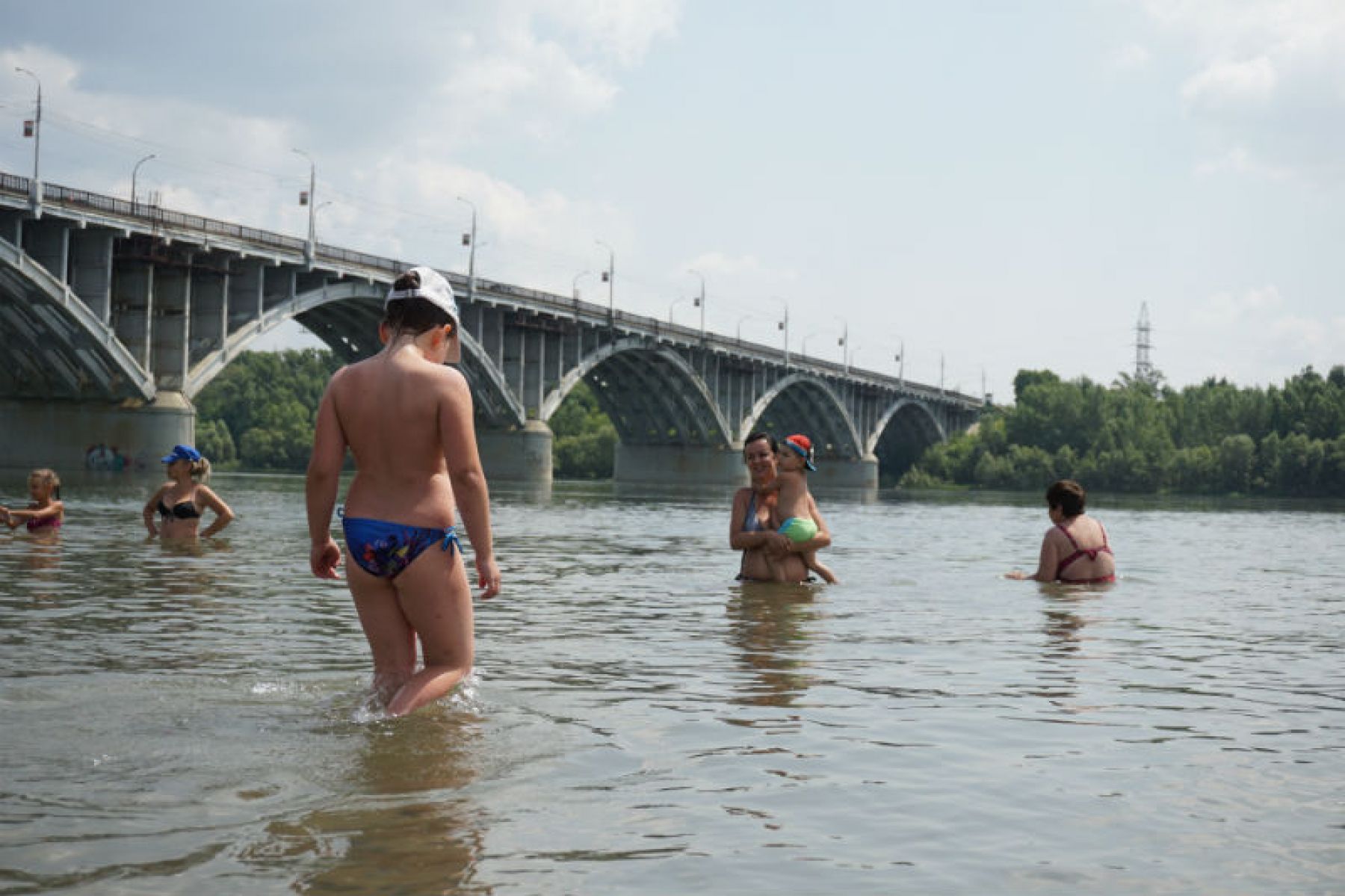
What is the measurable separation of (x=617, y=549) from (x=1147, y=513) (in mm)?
36779

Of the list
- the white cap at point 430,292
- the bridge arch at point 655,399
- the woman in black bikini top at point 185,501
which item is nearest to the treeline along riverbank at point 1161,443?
the bridge arch at point 655,399

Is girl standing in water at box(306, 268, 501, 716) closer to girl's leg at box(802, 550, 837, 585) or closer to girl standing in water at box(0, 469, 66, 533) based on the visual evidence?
girl's leg at box(802, 550, 837, 585)

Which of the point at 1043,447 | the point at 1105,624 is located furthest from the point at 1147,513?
the point at 1043,447

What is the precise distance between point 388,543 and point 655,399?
9126cm

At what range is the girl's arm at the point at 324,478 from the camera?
6598 millimetres

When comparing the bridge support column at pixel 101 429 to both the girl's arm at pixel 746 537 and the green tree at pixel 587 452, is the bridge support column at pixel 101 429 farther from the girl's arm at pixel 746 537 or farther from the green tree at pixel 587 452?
the green tree at pixel 587 452

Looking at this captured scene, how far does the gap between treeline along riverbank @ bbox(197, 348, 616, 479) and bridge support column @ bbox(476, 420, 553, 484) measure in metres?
50.0

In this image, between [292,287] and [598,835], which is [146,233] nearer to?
[292,287]

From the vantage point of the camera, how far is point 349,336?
70750 mm

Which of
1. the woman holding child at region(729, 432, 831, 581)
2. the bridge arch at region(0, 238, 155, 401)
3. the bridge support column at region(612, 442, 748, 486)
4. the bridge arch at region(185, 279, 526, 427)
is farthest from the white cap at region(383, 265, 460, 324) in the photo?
the bridge support column at region(612, 442, 748, 486)

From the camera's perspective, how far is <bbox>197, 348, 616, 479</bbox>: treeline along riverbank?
134125 mm

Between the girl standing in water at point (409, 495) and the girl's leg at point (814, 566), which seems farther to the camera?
the girl's leg at point (814, 566)

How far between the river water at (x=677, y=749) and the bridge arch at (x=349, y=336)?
42.9 metres

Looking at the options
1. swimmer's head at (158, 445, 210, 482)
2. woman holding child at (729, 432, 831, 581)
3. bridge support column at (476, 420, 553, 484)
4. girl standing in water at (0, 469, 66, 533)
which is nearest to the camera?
woman holding child at (729, 432, 831, 581)
